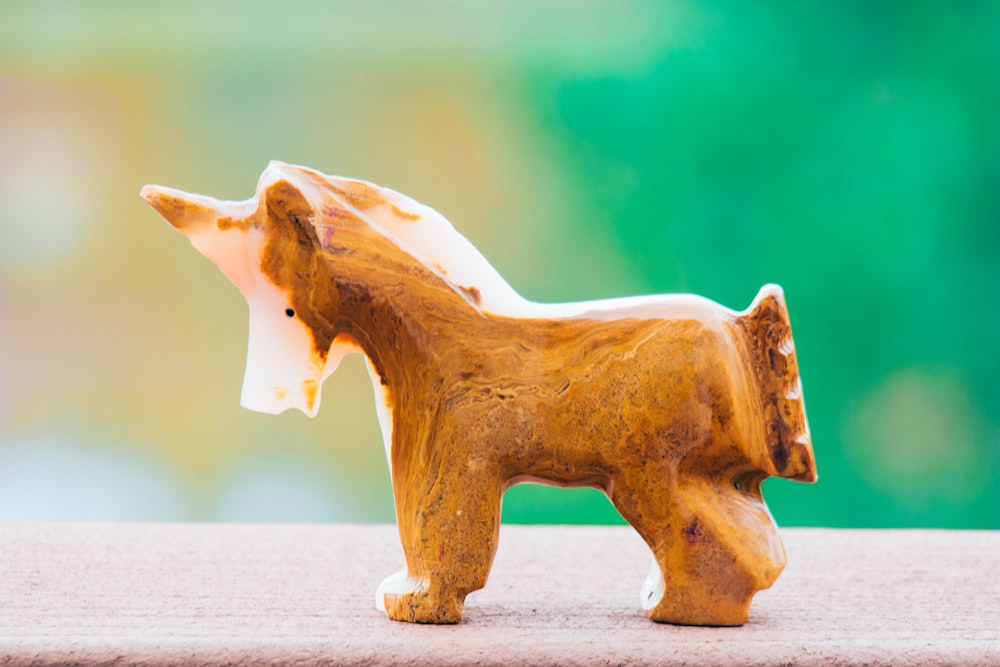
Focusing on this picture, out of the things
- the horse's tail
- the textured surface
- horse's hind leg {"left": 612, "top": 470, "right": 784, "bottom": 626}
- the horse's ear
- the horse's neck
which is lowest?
the textured surface

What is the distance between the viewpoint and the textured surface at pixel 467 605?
0.89 meters

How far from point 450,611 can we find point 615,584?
310mm

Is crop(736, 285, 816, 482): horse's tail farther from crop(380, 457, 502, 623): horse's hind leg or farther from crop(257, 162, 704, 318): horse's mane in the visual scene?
crop(380, 457, 502, 623): horse's hind leg

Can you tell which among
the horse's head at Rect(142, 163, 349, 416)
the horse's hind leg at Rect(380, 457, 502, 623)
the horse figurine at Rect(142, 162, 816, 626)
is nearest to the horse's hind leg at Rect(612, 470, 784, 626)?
the horse figurine at Rect(142, 162, 816, 626)

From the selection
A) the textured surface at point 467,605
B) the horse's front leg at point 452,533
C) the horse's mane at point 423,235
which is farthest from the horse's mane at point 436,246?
the textured surface at point 467,605

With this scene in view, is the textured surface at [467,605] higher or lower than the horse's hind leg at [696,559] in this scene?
lower

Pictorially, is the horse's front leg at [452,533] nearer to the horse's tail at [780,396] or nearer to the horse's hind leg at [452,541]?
the horse's hind leg at [452,541]

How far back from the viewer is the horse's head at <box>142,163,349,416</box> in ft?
3.36

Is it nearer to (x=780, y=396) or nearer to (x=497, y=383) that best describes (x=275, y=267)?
(x=497, y=383)

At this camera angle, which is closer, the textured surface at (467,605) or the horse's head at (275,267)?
the textured surface at (467,605)

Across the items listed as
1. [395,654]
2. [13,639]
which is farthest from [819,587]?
[13,639]

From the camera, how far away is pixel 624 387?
101cm

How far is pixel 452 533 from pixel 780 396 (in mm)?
310

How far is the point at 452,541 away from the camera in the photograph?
1.01 m
